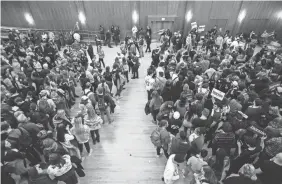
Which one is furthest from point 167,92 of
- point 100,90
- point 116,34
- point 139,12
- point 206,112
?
point 139,12

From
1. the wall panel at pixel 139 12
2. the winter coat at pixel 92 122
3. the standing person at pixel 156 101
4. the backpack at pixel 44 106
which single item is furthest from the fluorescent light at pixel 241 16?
the backpack at pixel 44 106

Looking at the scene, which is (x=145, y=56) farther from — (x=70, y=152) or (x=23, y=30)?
Result: (x=23, y=30)

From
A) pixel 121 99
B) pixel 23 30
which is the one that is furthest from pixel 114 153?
pixel 23 30

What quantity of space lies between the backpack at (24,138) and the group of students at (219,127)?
11.8 feet

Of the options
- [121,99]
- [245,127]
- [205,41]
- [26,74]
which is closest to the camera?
[245,127]

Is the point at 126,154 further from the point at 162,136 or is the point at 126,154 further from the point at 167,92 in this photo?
the point at 167,92

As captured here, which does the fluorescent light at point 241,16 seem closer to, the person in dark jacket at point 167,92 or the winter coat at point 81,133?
the person in dark jacket at point 167,92

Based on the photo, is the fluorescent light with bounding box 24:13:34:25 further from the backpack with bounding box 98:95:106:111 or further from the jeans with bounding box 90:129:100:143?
the jeans with bounding box 90:129:100:143

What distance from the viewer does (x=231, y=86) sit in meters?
6.84

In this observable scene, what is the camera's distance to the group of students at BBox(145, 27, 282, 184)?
172 inches

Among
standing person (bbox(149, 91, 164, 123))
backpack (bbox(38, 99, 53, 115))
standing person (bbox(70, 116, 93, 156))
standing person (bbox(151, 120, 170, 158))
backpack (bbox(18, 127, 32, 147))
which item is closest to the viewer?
backpack (bbox(18, 127, 32, 147))

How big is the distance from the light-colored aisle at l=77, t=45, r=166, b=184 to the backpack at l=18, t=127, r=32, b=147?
1899 millimetres

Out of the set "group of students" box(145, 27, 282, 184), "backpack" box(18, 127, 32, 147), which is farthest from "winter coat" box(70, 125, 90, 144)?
"group of students" box(145, 27, 282, 184)

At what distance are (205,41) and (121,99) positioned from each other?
8.73 m
